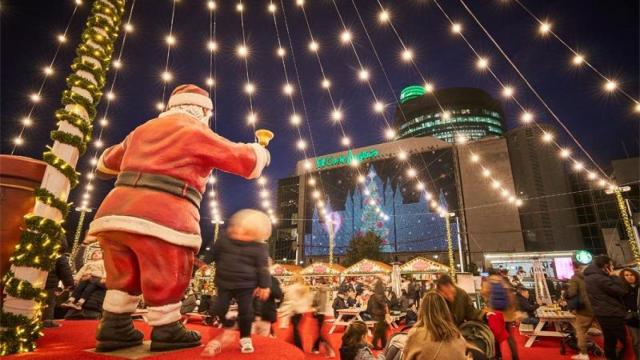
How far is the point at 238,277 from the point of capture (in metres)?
2.91

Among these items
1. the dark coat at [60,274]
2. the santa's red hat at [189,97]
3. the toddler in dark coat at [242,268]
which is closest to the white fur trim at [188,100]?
the santa's red hat at [189,97]

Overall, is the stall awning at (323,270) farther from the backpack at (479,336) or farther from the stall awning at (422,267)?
the backpack at (479,336)

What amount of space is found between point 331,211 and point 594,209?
3099cm

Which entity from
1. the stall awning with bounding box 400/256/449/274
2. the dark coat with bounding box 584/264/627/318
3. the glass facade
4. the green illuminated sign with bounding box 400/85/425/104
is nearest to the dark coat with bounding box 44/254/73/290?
the dark coat with bounding box 584/264/627/318

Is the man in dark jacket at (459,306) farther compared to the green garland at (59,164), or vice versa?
the man in dark jacket at (459,306)

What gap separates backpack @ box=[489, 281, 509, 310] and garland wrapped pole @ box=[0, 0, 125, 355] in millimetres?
6281

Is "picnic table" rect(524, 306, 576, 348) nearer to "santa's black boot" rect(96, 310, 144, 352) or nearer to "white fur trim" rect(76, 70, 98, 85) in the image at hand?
"santa's black boot" rect(96, 310, 144, 352)

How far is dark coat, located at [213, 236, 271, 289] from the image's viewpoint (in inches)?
115

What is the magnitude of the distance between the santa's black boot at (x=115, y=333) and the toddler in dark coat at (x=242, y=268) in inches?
25.9

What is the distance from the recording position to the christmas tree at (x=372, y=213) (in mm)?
42781

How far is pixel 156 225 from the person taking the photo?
6.77 feet

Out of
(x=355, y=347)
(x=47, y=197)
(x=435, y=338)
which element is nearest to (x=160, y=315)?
(x=47, y=197)

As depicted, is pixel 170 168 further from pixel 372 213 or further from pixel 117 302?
pixel 372 213

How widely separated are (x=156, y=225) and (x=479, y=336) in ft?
12.4
